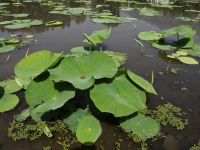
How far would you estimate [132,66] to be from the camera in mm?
4949

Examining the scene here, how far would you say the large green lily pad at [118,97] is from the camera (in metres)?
3.01

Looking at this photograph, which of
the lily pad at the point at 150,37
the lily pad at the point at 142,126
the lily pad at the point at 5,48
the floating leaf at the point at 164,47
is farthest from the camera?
the lily pad at the point at 150,37

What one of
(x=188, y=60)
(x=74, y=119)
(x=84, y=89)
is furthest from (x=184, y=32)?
(x=74, y=119)

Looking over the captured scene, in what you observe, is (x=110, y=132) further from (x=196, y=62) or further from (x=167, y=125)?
(x=196, y=62)

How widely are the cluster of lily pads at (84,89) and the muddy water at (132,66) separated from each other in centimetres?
21

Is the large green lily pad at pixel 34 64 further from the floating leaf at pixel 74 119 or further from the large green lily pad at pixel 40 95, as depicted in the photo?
the floating leaf at pixel 74 119

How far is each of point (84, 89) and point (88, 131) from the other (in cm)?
49

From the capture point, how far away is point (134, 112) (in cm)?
318

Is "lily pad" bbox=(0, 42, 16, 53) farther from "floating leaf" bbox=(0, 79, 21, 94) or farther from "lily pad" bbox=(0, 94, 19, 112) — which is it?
"lily pad" bbox=(0, 94, 19, 112)

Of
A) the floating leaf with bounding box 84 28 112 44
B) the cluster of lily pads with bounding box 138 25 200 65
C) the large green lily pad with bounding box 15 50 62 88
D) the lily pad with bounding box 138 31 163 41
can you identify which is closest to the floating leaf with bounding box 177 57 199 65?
the cluster of lily pads with bounding box 138 25 200 65

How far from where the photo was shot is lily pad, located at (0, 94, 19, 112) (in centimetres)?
342

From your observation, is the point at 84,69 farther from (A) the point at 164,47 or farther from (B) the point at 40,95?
(A) the point at 164,47

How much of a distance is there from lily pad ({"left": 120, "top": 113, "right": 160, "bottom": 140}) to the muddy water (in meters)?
0.11

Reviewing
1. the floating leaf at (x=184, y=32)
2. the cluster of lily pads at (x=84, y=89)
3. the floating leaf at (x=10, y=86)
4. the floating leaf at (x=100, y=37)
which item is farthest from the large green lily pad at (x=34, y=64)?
the floating leaf at (x=184, y=32)
